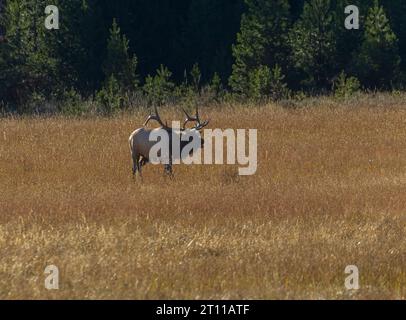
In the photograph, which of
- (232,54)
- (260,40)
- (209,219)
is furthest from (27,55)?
(209,219)

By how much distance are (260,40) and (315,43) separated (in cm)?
194

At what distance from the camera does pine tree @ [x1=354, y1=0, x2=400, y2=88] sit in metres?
→ 33.8

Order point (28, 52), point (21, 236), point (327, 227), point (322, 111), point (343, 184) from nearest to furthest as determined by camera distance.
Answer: point (21, 236)
point (327, 227)
point (343, 184)
point (322, 111)
point (28, 52)

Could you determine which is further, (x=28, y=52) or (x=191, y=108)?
Answer: (x=28, y=52)

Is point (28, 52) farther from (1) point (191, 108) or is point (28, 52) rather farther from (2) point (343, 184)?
(2) point (343, 184)

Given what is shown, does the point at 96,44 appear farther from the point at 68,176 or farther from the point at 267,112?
the point at 68,176

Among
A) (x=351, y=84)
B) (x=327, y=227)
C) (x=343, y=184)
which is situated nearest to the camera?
(x=327, y=227)

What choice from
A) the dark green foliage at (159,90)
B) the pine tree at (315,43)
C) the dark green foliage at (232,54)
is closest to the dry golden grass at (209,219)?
the dark green foliage at (159,90)

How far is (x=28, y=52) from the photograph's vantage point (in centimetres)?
3575

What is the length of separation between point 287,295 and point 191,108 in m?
18.6

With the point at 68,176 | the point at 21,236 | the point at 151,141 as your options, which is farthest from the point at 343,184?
the point at 21,236


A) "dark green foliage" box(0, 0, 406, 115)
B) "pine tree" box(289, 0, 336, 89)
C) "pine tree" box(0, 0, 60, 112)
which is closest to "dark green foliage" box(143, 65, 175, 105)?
"dark green foliage" box(0, 0, 406, 115)

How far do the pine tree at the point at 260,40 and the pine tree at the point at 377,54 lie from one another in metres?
2.85

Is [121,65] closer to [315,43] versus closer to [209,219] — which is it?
[315,43]
